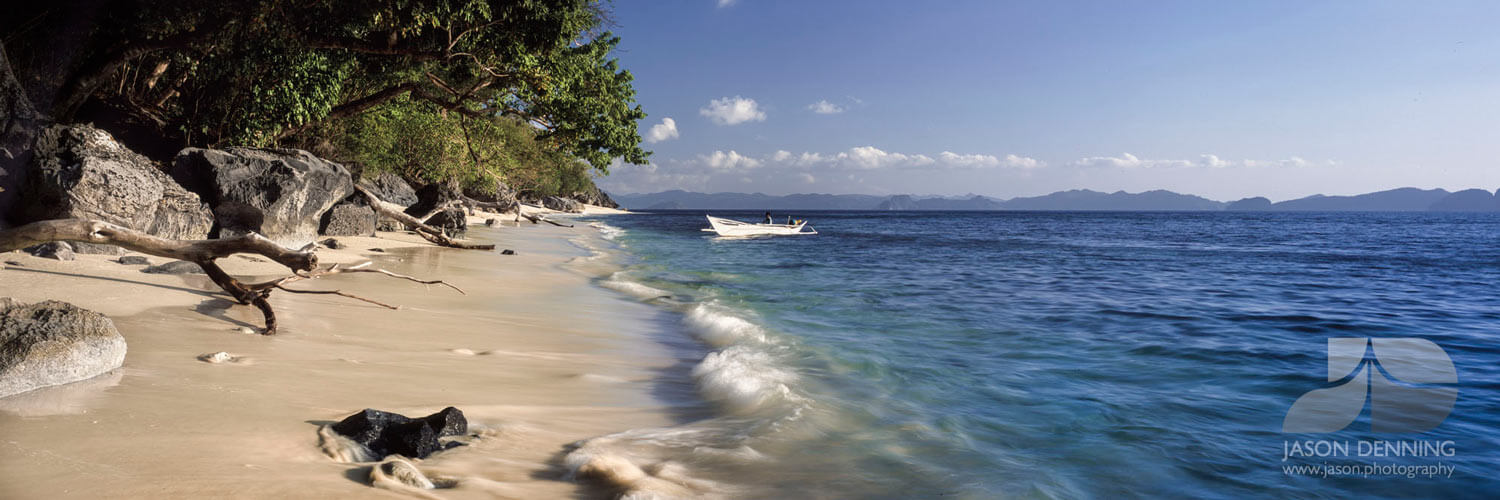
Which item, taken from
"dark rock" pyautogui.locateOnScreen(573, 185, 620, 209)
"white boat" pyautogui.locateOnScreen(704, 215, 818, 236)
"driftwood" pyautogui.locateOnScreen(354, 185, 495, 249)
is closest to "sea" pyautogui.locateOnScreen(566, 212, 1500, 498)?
"driftwood" pyautogui.locateOnScreen(354, 185, 495, 249)

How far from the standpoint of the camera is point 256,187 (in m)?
14.1

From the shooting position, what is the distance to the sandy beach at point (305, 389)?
11.0 feet

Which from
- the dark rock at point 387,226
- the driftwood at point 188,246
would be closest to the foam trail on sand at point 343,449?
the driftwood at point 188,246

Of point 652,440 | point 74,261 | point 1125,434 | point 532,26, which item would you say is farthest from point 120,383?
point 532,26

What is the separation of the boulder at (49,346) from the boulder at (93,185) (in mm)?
6577

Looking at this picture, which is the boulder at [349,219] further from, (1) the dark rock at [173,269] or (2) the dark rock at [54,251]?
(1) the dark rock at [173,269]

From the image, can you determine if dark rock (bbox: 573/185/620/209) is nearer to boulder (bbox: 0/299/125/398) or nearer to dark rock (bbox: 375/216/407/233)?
dark rock (bbox: 375/216/407/233)

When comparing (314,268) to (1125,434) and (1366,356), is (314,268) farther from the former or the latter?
(1366,356)

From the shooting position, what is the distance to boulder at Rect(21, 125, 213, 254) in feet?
33.0

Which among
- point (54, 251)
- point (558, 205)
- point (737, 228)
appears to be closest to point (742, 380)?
point (54, 251)

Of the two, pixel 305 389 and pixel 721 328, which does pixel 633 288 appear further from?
pixel 305 389

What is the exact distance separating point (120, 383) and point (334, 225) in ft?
51.7

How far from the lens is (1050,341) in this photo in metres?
9.68

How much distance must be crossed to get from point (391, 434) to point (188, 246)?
3.48 metres
